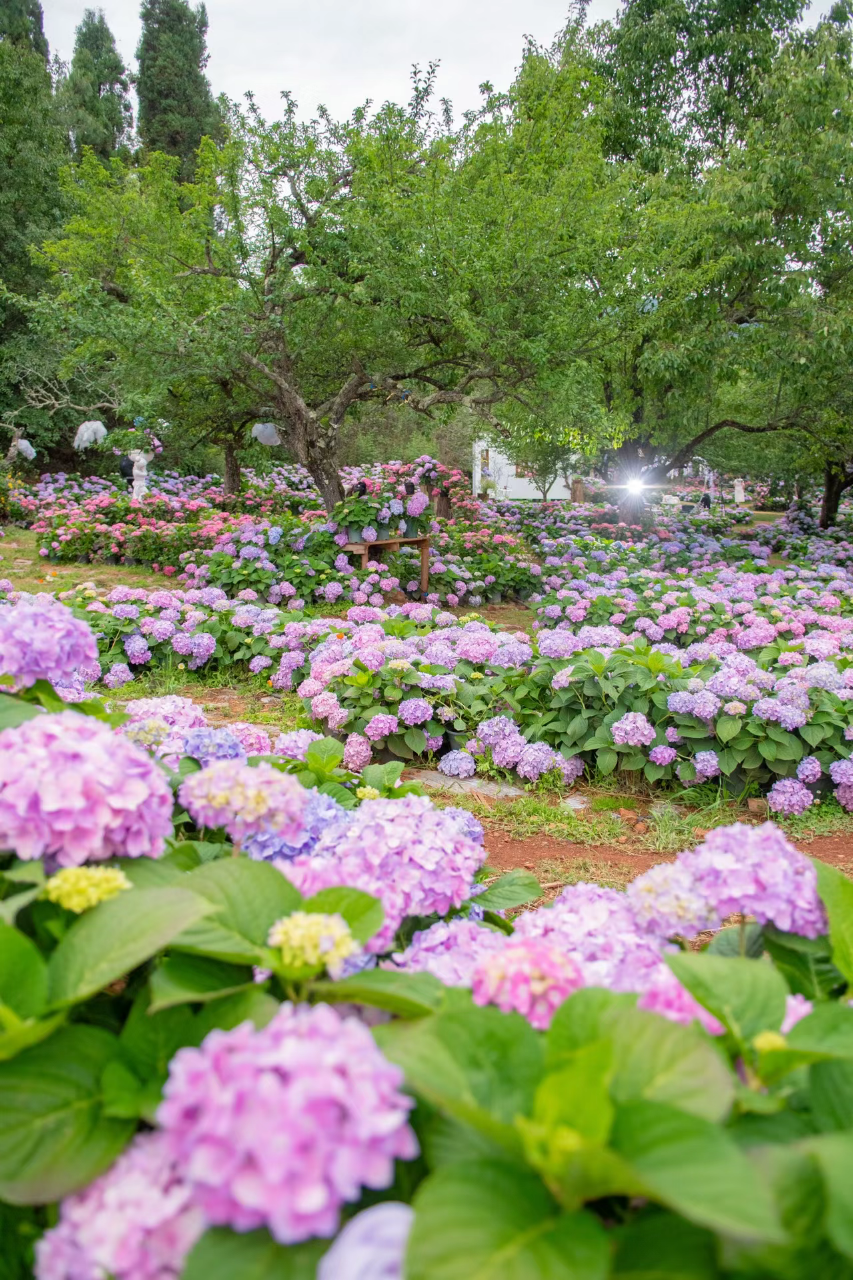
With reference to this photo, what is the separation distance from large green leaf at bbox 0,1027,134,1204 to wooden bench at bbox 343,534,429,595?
24.8 feet

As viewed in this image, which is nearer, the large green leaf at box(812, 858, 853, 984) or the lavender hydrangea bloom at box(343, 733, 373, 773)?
the large green leaf at box(812, 858, 853, 984)

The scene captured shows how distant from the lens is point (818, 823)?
3600 millimetres

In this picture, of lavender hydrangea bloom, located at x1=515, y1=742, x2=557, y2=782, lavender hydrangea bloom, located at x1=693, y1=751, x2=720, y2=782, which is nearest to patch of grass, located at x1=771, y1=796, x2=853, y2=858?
lavender hydrangea bloom, located at x1=693, y1=751, x2=720, y2=782

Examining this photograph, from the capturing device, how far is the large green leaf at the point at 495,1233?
1.59 ft

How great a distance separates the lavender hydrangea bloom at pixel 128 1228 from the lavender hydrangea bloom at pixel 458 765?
3.48m

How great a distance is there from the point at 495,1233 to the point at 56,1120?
383 mm

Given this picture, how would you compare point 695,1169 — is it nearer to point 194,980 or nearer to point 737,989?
point 737,989

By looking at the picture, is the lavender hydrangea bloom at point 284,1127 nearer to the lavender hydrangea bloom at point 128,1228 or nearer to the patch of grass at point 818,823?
the lavender hydrangea bloom at point 128,1228

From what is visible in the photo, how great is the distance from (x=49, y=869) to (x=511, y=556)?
955 centimetres

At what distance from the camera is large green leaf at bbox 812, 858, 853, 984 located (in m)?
0.86

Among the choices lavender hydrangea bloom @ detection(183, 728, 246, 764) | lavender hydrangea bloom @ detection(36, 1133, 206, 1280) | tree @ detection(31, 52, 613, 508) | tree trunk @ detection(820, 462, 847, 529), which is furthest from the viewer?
tree trunk @ detection(820, 462, 847, 529)

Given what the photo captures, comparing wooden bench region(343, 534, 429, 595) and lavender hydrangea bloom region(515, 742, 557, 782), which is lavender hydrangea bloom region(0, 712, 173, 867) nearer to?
lavender hydrangea bloom region(515, 742, 557, 782)

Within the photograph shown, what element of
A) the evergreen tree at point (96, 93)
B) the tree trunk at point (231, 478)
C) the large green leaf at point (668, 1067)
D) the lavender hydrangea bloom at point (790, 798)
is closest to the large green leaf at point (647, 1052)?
the large green leaf at point (668, 1067)

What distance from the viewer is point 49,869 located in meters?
0.88
